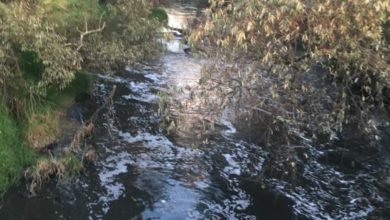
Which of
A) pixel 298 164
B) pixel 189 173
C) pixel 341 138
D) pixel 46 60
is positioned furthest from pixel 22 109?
pixel 341 138

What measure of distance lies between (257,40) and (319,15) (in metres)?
1.21

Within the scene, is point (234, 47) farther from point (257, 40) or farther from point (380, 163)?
point (380, 163)

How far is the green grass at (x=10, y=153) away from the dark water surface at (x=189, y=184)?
391 mm

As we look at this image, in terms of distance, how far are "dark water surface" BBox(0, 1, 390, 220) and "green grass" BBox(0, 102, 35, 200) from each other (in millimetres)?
391

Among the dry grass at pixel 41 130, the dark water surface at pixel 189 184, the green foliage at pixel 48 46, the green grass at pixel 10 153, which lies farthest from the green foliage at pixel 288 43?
the green grass at pixel 10 153

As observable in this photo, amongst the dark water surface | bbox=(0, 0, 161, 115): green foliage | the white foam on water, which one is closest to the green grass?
the dark water surface

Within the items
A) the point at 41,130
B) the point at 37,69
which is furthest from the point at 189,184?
the point at 37,69

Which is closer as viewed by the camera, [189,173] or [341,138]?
[189,173]

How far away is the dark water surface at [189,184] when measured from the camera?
32.3 feet

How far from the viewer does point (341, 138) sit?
14.5 m

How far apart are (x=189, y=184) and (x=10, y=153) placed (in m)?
3.93

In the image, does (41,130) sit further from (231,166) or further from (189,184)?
(231,166)

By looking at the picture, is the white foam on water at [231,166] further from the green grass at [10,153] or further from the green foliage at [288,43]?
the green grass at [10,153]

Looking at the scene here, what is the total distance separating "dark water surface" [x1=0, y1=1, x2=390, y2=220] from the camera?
9.84 meters
